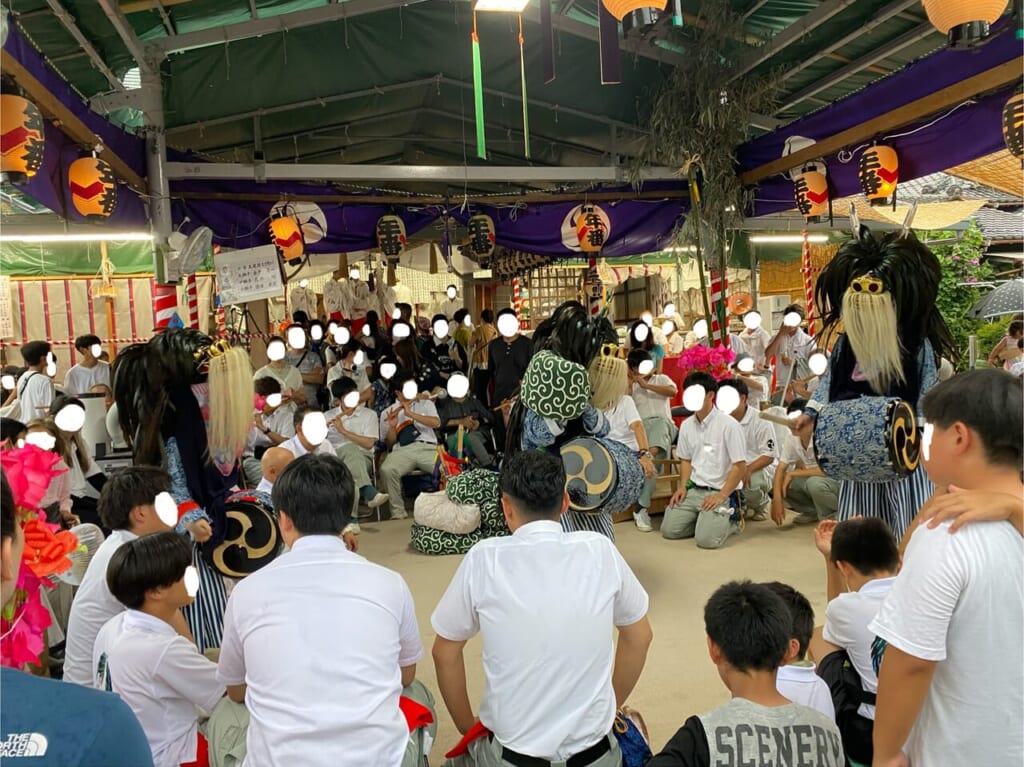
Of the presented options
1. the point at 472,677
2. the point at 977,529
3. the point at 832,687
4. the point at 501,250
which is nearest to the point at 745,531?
the point at 472,677

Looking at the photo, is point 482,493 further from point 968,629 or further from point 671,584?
point 968,629

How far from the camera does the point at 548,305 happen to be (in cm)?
1297

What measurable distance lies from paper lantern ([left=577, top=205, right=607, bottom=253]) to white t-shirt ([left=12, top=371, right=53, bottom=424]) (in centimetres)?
477

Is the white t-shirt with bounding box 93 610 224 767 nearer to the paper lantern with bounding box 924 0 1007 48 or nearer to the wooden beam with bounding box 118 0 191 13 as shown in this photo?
the paper lantern with bounding box 924 0 1007 48

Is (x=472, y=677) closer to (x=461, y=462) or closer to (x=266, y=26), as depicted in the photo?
(x=461, y=462)

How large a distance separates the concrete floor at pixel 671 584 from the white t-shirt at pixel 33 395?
2324mm

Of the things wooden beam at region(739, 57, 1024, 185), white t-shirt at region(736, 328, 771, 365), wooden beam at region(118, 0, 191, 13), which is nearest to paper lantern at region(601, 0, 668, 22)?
wooden beam at region(739, 57, 1024, 185)

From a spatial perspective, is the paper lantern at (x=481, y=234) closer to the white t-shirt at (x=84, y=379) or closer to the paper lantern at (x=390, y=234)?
the paper lantern at (x=390, y=234)

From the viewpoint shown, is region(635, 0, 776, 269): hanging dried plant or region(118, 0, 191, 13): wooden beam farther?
region(635, 0, 776, 269): hanging dried plant

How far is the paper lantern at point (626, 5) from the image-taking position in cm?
328

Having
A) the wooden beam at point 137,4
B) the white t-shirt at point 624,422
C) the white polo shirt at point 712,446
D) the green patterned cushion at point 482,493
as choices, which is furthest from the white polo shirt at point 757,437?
the wooden beam at point 137,4

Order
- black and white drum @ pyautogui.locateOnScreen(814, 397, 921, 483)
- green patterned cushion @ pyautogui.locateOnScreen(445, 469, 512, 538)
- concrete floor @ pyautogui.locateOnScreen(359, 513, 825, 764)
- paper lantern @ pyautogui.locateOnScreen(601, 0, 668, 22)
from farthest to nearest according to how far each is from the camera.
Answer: green patterned cushion @ pyautogui.locateOnScreen(445, 469, 512, 538)
paper lantern @ pyautogui.locateOnScreen(601, 0, 668, 22)
concrete floor @ pyautogui.locateOnScreen(359, 513, 825, 764)
black and white drum @ pyautogui.locateOnScreen(814, 397, 921, 483)

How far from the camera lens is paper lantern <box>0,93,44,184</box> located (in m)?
3.55

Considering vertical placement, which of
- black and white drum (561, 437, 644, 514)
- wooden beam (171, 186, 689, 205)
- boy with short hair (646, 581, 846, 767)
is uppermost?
wooden beam (171, 186, 689, 205)
